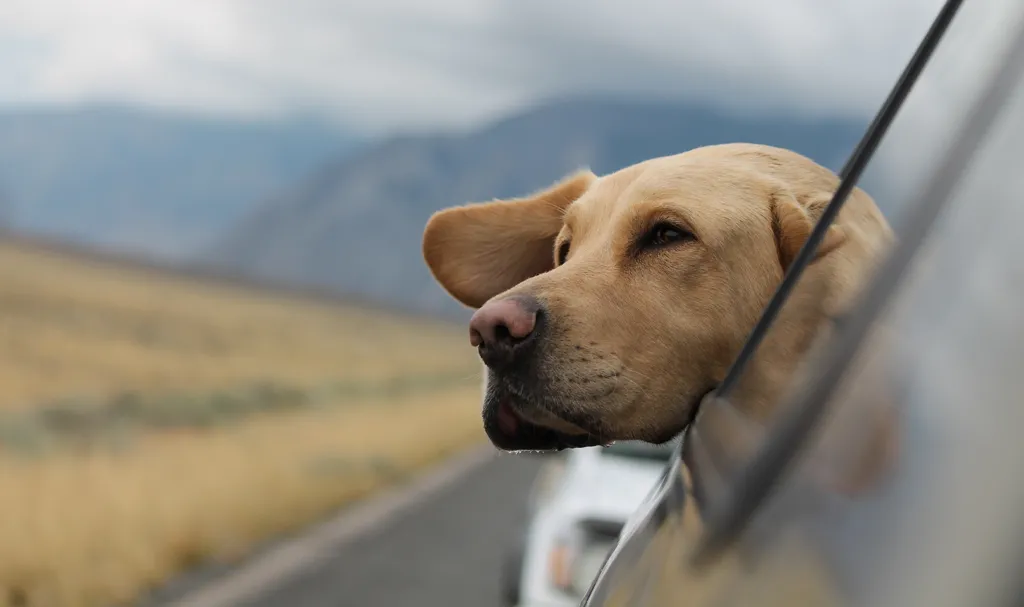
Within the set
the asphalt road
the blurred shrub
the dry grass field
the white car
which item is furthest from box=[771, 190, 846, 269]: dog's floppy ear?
the blurred shrub

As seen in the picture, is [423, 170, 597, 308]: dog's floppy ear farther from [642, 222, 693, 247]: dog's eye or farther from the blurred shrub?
the blurred shrub

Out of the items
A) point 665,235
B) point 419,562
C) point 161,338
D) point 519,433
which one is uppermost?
point 665,235

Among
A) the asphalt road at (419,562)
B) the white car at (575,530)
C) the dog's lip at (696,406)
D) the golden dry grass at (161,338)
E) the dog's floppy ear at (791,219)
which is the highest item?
the dog's floppy ear at (791,219)

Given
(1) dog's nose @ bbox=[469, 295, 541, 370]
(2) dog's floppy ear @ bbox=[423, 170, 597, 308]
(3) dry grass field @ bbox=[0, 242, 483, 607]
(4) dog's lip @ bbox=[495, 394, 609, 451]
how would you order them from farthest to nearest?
1. (3) dry grass field @ bbox=[0, 242, 483, 607]
2. (2) dog's floppy ear @ bbox=[423, 170, 597, 308]
3. (4) dog's lip @ bbox=[495, 394, 609, 451]
4. (1) dog's nose @ bbox=[469, 295, 541, 370]

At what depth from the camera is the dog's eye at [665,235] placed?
137 cm

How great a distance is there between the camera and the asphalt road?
8883 millimetres

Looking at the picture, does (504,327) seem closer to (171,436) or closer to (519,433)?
(519,433)

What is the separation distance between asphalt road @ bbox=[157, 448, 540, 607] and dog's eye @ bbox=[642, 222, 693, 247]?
7713mm

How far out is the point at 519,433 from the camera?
1321mm

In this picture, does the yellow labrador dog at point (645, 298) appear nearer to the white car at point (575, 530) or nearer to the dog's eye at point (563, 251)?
the dog's eye at point (563, 251)

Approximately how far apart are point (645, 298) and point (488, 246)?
307 mm

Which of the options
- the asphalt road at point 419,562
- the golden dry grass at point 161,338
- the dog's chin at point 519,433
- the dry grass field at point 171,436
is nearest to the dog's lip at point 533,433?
the dog's chin at point 519,433

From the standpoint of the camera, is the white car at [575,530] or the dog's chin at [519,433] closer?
the dog's chin at [519,433]

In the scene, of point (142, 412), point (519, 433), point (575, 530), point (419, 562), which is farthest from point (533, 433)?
point (142, 412)
